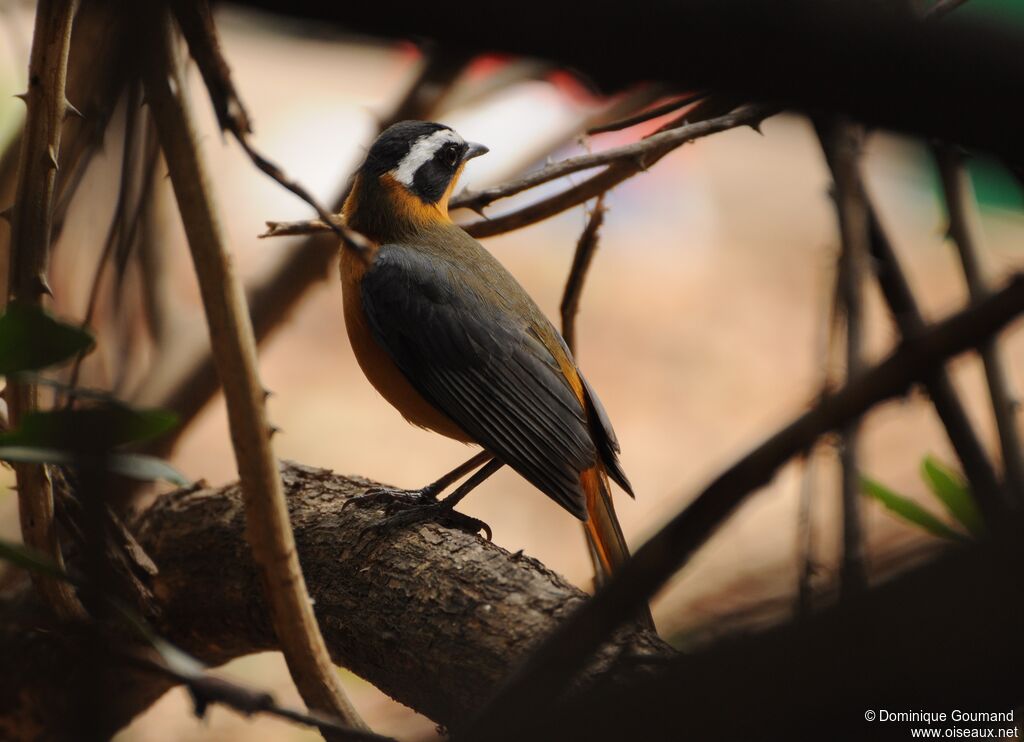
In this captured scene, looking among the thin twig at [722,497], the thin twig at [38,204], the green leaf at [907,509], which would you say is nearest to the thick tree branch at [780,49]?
the thin twig at [722,497]

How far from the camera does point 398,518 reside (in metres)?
2.31

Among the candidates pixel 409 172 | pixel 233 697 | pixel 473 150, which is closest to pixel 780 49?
pixel 233 697

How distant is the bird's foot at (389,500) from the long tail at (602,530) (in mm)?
405

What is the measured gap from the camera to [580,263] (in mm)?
2686

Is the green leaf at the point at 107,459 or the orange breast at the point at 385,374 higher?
the orange breast at the point at 385,374

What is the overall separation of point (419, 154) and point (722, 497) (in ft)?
8.71

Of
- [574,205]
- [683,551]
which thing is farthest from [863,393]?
[574,205]

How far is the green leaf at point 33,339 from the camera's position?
136cm

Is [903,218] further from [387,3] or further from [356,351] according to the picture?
[387,3]

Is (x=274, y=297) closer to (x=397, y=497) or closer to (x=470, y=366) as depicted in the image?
(x=470, y=366)

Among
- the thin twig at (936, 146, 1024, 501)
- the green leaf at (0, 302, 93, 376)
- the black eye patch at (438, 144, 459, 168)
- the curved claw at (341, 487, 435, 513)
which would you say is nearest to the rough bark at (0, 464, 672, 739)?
the curved claw at (341, 487, 435, 513)

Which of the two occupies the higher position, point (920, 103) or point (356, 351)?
point (356, 351)

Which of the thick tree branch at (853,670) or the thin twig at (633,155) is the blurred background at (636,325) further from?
the thick tree branch at (853,670)

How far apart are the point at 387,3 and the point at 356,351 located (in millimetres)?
2540
